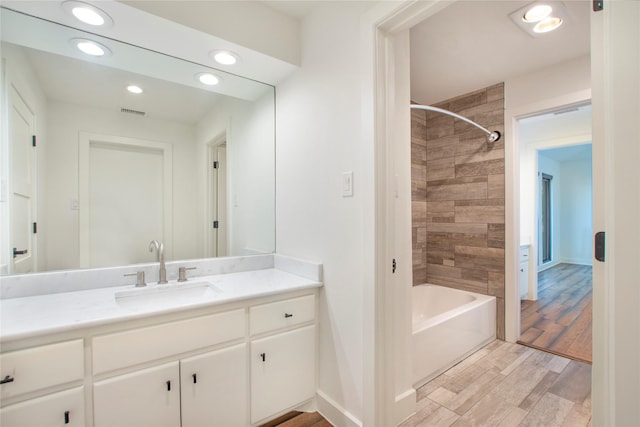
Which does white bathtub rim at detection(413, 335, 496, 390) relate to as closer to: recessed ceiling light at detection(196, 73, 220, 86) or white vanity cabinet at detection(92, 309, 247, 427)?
white vanity cabinet at detection(92, 309, 247, 427)

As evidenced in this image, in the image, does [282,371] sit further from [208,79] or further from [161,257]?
[208,79]

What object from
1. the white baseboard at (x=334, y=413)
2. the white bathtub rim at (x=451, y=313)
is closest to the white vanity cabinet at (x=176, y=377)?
the white baseboard at (x=334, y=413)

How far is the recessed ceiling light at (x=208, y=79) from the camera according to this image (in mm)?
1906

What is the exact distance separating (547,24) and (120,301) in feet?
9.96

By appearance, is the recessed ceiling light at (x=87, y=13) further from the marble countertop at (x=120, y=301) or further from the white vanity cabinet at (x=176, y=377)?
the white vanity cabinet at (x=176, y=377)

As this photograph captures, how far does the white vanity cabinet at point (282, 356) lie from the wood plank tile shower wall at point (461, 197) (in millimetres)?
1825

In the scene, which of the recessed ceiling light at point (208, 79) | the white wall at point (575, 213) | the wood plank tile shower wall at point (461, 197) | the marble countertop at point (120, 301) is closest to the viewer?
the marble countertop at point (120, 301)

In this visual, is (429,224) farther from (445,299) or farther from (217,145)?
(217,145)

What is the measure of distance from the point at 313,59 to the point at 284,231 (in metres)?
1.14

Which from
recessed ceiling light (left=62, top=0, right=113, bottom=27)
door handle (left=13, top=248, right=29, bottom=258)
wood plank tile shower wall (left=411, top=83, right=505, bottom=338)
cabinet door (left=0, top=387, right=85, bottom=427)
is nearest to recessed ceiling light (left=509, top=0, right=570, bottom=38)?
wood plank tile shower wall (left=411, top=83, right=505, bottom=338)

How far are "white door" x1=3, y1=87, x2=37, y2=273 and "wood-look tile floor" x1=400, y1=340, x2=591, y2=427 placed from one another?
2.17 m

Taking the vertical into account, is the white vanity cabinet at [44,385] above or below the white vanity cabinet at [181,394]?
above

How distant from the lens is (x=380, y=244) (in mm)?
1371

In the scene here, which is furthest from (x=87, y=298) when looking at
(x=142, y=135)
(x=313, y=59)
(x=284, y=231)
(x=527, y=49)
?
(x=527, y=49)
